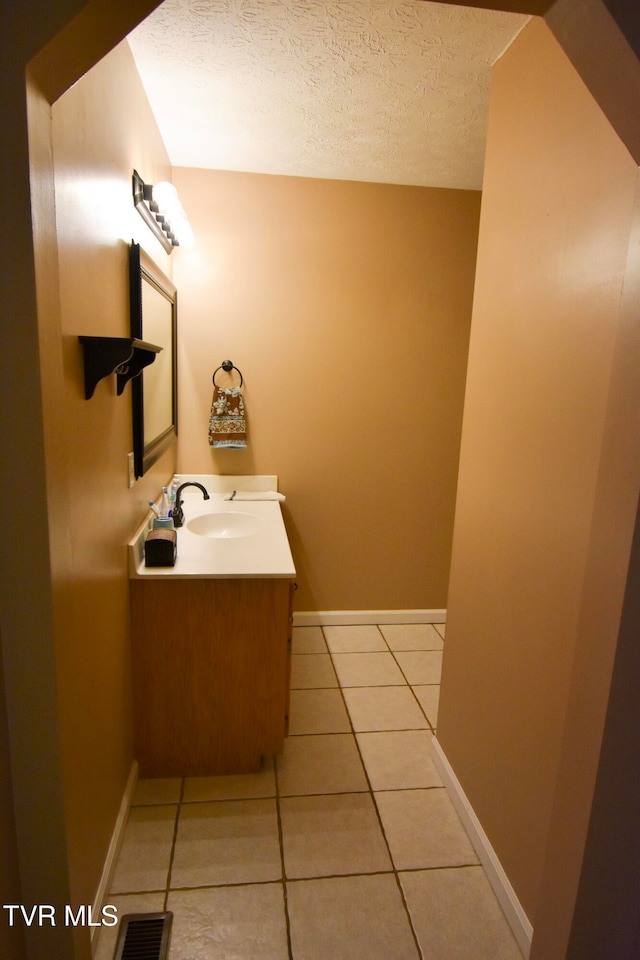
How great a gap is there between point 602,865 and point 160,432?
2.00 m

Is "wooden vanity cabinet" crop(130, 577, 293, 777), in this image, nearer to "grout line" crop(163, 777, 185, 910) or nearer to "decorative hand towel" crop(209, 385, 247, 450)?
"grout line" crop(163, 777, 185, 910)

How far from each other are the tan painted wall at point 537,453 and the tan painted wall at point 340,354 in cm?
121

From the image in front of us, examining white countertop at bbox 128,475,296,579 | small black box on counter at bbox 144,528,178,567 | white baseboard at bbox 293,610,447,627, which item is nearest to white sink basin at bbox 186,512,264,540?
white countertop at bbox 128,475,296,579

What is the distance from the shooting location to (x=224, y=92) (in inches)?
77.5

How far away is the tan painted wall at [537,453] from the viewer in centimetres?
111

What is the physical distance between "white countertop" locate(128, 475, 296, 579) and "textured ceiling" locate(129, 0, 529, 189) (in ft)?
5.32

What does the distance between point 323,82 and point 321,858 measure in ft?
8.61

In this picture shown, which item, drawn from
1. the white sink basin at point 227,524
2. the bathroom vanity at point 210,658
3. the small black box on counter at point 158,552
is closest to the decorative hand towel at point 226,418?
the white sink basin at point 227,524

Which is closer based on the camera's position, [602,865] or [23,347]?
[23,347]

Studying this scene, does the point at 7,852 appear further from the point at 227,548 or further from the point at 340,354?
the point at 340,354

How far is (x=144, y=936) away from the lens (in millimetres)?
1380

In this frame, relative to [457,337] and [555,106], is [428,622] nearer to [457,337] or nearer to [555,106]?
[457,337]

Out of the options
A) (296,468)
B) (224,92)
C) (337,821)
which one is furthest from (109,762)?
(224,92)

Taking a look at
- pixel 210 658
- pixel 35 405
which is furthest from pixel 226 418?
pixel 35 405
